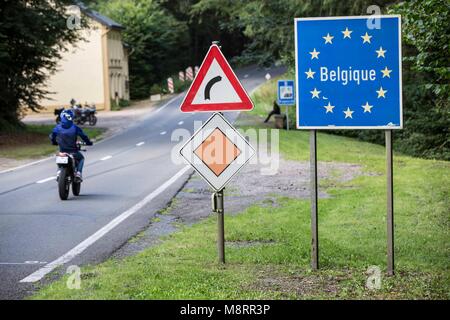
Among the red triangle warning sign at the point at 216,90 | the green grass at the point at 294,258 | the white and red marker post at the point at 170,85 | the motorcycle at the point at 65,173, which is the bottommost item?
the green grass at the point at 294,258

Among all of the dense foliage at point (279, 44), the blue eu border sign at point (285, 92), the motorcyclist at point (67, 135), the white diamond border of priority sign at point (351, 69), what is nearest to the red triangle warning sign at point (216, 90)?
the white diamond border of priority sign at point (351, 69)

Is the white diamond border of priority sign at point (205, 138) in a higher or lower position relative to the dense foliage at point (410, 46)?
lower

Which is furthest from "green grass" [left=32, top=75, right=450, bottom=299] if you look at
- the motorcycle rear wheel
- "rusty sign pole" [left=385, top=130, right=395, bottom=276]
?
the motorcycle rear wheel

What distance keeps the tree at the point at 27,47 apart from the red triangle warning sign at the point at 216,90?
2668 centimetres

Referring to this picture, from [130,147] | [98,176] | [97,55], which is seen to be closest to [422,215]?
[98,176]

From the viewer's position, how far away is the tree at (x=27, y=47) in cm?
3472

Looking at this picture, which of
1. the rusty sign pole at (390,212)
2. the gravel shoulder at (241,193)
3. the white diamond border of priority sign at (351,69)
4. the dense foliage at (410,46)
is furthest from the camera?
the gravel shoulder at (241,193)

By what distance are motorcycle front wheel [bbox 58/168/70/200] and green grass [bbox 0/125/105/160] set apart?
1413 centimetres

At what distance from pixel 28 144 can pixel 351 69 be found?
27.8 m

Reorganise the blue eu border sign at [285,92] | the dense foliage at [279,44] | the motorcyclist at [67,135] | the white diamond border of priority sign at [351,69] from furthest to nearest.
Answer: the blue eu border sign at [285,92]
the motorcyclist at [67,135]
the dense foliage at [279,44]
the white diamond border of priority sign at [351,69]

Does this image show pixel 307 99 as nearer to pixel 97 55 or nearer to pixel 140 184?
pixel 140 184

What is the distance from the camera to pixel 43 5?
36500mm

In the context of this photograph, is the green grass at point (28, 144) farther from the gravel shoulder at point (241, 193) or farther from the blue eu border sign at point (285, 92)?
the gravel shoulder at point (241, 193)
